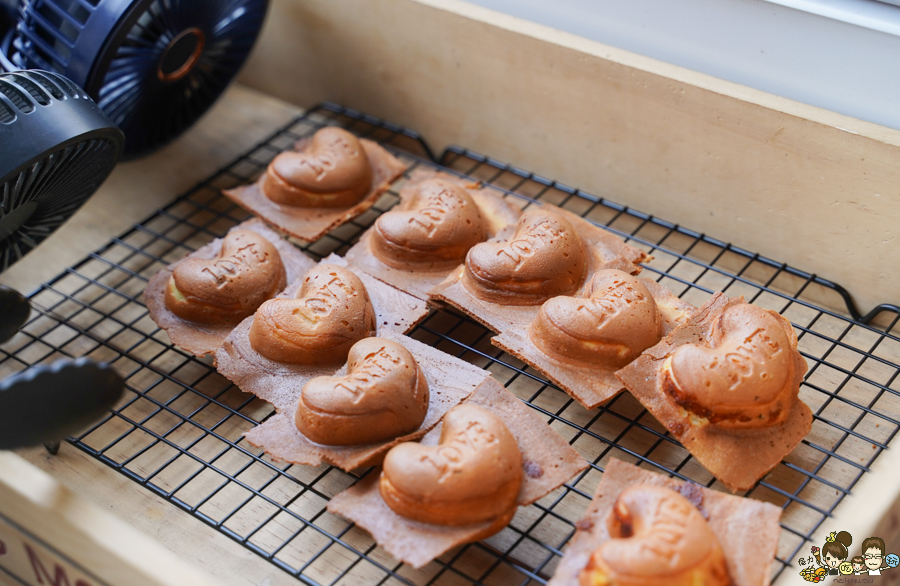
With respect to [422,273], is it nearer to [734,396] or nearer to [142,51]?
[734,396]

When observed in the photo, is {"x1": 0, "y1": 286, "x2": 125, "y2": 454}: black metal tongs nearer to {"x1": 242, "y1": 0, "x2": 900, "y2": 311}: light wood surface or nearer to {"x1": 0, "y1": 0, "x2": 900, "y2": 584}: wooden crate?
{"x1": 0, "y1": 0, "x2": 900, "y2": 584}: wooden crate

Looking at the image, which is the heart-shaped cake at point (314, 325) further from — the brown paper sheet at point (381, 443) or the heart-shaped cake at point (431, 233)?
the heart-shaped cake at point (431, 233)

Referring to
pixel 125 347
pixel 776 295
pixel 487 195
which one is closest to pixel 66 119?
pixel 125 347

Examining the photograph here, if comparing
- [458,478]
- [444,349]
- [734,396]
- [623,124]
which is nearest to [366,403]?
[458,478]

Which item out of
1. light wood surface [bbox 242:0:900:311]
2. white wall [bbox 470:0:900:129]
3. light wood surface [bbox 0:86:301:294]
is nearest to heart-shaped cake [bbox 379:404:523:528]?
light wood surface [bbox 242:0:900:311]

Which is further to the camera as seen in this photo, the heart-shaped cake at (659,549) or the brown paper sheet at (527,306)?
the brown paper sheet at (527,306)

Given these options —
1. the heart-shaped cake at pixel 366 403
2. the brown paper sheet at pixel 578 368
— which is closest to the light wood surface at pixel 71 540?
the heart-shaped cake at pixel 366 403
